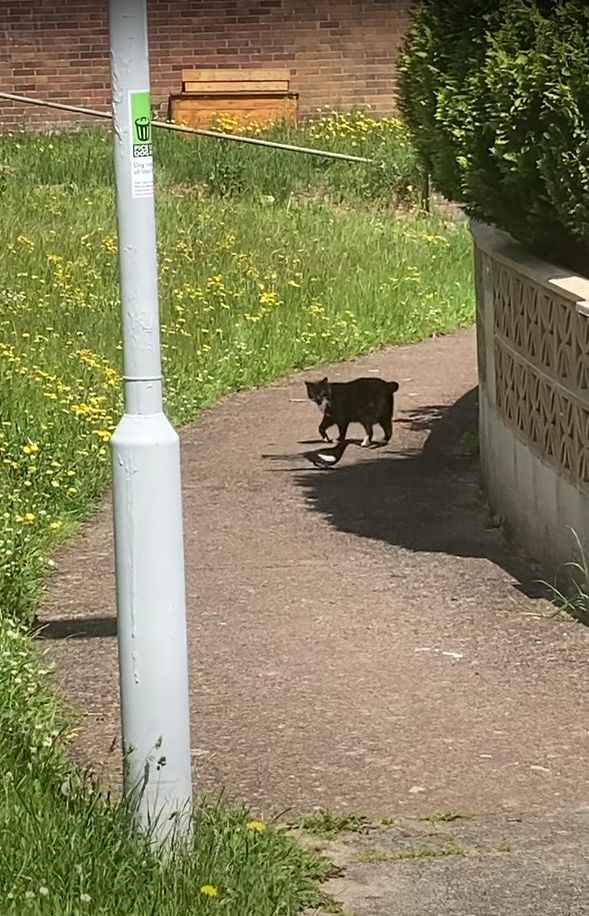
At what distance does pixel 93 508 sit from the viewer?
975cm

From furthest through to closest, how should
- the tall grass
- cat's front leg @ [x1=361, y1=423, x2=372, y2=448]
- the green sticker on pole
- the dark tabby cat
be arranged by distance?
the tall grass
cat's front leg @ [x1=361, y1=423, x2=372, y2=448]
the dark tabby cat
the green sticker on pole

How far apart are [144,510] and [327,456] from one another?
6.28 meters

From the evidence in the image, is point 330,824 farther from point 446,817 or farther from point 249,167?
point 249,167

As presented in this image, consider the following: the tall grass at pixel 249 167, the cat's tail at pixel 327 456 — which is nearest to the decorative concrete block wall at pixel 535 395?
the cat's tail at pixel 327 456

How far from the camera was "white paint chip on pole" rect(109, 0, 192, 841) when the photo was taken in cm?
459

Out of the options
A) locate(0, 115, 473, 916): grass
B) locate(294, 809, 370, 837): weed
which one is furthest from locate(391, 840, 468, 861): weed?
locate(0, 115, 473, 916): grass

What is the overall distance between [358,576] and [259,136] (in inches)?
641

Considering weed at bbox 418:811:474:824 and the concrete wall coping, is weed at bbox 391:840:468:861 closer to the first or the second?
weed at bbox 418:811:474:824

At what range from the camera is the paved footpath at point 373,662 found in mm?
5508

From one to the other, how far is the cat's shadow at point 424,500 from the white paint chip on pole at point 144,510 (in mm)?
3546

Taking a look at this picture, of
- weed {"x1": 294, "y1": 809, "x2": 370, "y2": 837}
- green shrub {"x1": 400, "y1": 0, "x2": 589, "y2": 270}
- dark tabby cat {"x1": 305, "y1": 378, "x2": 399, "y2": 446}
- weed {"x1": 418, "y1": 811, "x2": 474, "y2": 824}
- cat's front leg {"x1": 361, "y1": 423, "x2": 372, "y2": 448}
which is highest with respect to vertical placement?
green shrub {"x1": 400, "y1": 0, "x2": 589, "y2": 270}

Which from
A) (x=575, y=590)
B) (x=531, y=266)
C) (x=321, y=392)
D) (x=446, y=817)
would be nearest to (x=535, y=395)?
(x=531, y=266)

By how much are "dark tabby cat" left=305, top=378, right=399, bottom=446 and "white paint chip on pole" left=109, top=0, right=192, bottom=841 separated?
6441 millimetres

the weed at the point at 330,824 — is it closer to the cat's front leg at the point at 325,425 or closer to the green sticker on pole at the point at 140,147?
the green sticker on pole at the point at 140,147
